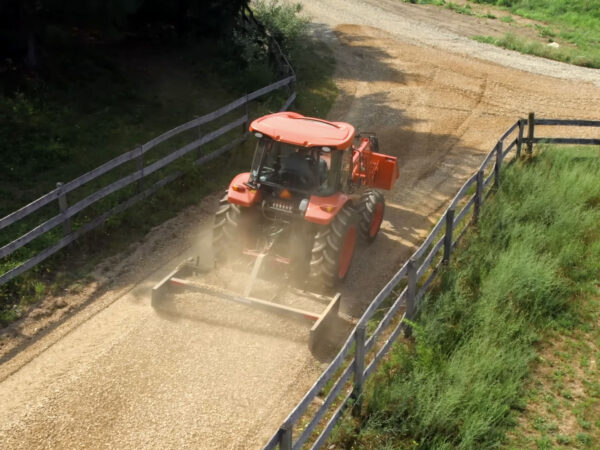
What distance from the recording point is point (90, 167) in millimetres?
13359

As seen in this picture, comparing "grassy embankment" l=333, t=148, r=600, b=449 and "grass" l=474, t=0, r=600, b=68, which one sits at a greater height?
"grass" l=474, t=0, r=600, b=68

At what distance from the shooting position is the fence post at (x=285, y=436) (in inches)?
220

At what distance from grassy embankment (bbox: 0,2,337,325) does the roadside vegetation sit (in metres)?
9.46

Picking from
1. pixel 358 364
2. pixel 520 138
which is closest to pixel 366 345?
pixel 358 364

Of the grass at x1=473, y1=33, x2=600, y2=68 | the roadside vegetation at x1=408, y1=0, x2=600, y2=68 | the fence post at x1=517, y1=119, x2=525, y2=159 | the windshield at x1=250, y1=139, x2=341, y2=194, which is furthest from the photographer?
the roadside vegetation at x1=408, y1=0, x2=600, y2=68

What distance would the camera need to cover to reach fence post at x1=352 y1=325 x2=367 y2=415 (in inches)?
278

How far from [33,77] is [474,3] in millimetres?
26019

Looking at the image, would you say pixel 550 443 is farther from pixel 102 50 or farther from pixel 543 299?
pixel 102 50

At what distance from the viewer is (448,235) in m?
10.2

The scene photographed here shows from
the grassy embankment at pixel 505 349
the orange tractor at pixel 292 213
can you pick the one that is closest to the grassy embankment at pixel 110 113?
the orange tractor at pixel 292 213

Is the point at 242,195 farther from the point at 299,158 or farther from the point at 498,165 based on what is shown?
the point at 498,165

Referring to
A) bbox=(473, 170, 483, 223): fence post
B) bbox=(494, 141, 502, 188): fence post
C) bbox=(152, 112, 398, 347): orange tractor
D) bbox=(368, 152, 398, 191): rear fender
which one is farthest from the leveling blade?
bbox=(494, 141, 502, 188): fence post

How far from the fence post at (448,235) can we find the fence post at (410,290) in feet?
5.20

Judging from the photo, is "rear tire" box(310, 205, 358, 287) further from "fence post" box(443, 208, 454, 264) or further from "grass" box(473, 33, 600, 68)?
"grass" box(473, 33, 600, 68)
